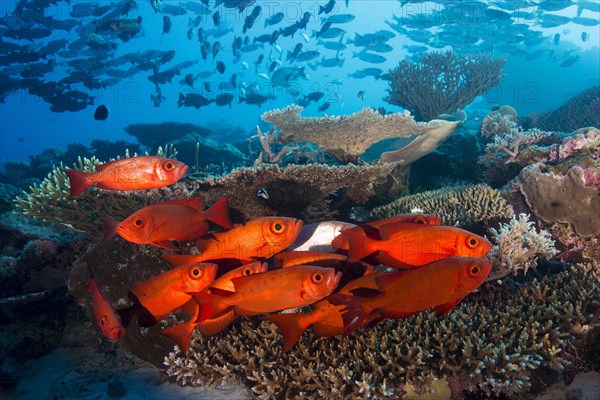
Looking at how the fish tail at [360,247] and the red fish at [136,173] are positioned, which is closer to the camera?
the fish tail at [360,247]

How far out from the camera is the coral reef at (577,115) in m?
11.4

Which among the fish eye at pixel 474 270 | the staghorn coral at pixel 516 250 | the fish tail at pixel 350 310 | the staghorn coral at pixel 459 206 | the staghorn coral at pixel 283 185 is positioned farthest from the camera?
the staghorn coral at pixel 459 206

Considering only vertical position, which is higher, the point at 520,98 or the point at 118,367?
the point at 118,367

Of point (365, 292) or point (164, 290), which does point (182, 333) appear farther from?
point (365, 292)

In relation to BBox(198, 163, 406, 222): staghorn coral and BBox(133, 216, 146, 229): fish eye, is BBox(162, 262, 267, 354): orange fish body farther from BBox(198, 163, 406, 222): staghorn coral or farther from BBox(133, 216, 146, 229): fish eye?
BBox(198, 163, 406, 222): staghorn coral

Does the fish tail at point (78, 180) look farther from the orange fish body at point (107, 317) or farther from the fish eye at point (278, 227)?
the fish eye at point (278, 227)

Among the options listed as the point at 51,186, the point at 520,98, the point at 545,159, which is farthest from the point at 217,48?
the point at 520,98

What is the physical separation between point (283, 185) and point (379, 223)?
2.49 m

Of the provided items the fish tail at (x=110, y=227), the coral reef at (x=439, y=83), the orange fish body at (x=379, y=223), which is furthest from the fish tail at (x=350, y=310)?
the coral reef at (x=439, y=83)

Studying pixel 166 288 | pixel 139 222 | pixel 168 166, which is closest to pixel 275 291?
pixel 166 288

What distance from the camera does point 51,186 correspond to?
525 cm

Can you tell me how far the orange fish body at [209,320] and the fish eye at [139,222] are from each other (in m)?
0.74

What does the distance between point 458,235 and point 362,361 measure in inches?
53.0

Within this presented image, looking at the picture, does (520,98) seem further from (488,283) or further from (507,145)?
(488,283)
